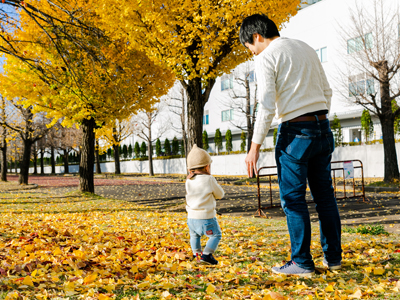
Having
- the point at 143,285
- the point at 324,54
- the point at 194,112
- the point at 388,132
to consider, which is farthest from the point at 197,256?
the point at 324,54

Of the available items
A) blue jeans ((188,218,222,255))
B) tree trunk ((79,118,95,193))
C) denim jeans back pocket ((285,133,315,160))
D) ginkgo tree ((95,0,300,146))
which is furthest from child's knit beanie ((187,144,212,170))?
tree trunk ((79,118,95,193))

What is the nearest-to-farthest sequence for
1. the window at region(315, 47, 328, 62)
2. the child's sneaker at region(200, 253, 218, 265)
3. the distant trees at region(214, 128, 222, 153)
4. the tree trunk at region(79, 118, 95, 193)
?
the child's sneaker at region(200, 253, 218, 265), the tree trunk at region(79, 118, 95, 193), the window at region(315, 47, 328, 62), the distant trees at region(214, 128, 222, 153)

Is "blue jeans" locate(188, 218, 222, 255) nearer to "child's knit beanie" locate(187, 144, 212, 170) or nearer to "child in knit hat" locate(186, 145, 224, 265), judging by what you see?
"child in knit hat" locate(186, 145, 224, 265)

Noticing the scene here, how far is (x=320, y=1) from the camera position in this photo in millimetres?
24891

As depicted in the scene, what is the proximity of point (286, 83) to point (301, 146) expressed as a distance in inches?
21.7

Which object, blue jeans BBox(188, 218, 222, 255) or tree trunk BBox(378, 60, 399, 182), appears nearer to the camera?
blue jeans BBox(188, 218, 222, 255)

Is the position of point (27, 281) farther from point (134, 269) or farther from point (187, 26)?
point (187, 26)

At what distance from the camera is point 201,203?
3.53 meters

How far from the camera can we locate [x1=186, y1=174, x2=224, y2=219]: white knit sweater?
3.53 m

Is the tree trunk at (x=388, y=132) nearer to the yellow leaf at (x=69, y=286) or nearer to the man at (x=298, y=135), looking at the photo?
the man at (x=298, y=135)

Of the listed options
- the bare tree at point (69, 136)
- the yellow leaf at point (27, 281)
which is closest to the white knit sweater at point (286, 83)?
the yellow leaf at point (27, 281)

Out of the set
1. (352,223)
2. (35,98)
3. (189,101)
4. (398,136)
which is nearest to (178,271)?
(352,223)

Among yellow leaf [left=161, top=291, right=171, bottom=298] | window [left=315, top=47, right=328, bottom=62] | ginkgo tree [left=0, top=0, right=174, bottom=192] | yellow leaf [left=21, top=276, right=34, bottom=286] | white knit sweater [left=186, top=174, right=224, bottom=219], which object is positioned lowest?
yellow leaf [left=161, top=291, right=171, bottom=298]

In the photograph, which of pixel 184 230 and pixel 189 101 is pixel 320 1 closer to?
pixel 189 101
